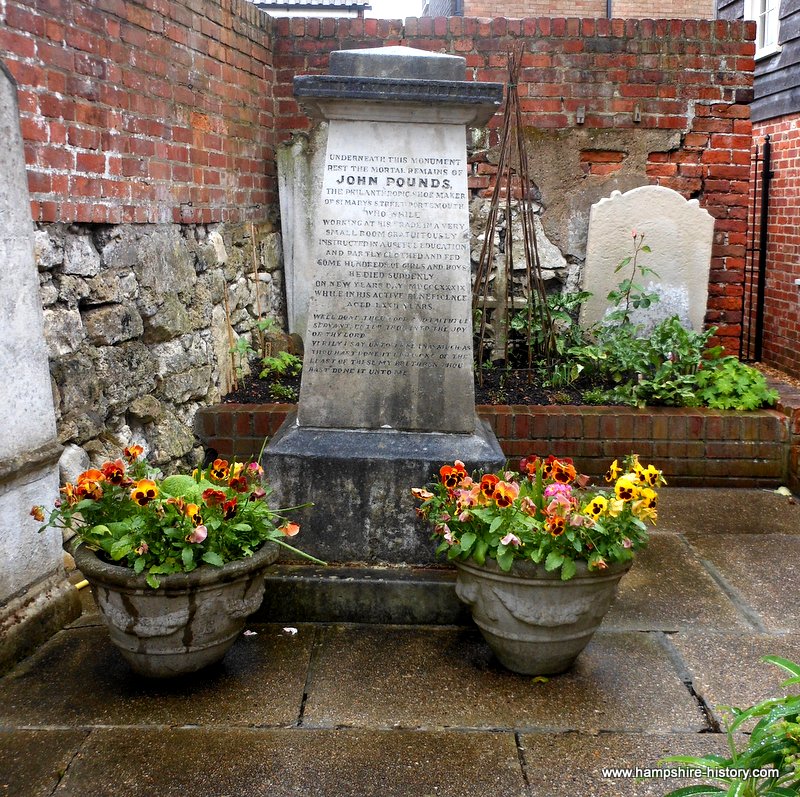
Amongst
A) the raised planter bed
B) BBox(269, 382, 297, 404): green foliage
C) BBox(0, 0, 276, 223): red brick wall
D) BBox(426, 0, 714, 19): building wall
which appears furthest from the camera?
BBox(426, 0, 714, 19): building wall

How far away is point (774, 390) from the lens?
218 inches

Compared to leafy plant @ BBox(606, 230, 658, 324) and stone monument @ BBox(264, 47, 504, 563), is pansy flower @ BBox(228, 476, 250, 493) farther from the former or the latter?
leafy plant @ BBox(606, 230, 658, 324)

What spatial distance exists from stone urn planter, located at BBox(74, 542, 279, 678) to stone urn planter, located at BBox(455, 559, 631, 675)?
69 centimetres

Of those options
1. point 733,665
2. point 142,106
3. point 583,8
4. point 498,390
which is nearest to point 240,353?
point 498,390

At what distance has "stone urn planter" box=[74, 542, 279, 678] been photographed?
271 centimetres

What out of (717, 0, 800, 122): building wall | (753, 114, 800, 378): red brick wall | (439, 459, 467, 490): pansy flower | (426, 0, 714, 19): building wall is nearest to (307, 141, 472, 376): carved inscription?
(439, 459, 467, 490): pansy flower

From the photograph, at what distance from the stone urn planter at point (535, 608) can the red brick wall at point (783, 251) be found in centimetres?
692

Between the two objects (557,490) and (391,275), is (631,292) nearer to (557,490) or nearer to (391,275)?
(391,275)

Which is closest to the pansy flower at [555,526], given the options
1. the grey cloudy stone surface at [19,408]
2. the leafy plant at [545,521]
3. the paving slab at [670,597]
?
the leafy plant at [545,521]

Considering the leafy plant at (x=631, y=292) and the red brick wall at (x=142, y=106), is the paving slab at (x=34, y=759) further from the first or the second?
the leafy plant at (x=631, y=292)

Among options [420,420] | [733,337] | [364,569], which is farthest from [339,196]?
[733,337]

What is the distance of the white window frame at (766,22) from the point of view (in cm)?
975

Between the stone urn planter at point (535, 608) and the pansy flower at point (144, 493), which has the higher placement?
the pansy flower at point (144, 493)

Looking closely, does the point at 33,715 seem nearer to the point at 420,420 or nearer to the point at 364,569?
the point at 364,569
